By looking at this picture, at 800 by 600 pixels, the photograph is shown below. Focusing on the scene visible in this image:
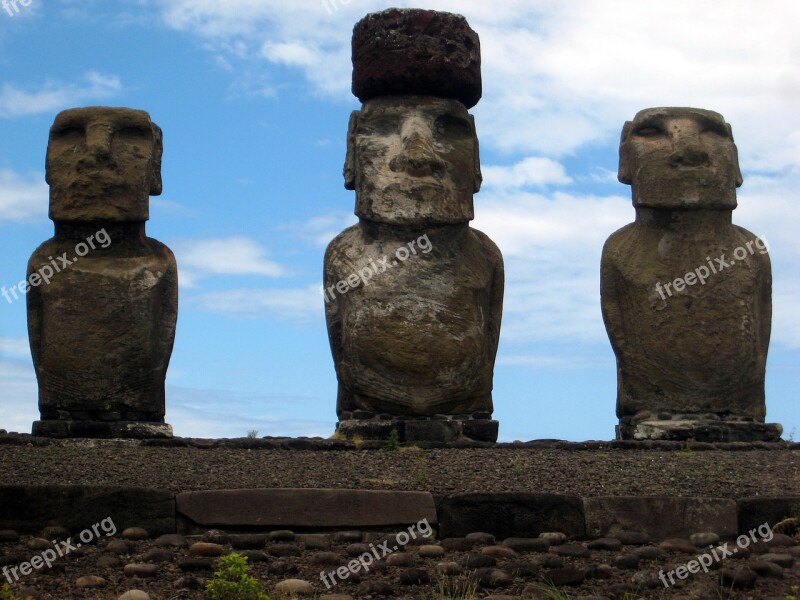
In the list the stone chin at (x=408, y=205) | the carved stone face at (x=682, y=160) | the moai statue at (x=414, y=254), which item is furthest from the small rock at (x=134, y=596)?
the carved stone face at (x=682, y=160)

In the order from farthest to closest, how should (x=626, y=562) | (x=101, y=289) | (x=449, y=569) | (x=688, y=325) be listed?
(x=688, y=325)
(x=101, y=289)
(x=626, y=562)
(x=449, y=569)

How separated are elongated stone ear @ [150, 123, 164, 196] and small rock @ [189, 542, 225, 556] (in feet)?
16.0

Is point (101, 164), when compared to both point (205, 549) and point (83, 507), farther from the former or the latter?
point (205, 549)

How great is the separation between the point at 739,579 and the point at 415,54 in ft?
19.4

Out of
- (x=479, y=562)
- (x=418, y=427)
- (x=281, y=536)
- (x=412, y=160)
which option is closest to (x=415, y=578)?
(x=479, y=562)

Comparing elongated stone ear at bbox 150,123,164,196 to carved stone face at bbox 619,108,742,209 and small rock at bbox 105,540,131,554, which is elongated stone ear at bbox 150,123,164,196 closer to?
carved stone face at bbox 619,108,742,209

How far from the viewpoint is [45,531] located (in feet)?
28.7

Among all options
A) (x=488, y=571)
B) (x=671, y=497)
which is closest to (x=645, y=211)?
(x=671, y=497)

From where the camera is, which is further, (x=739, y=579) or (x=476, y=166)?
(x=476, y=166)
